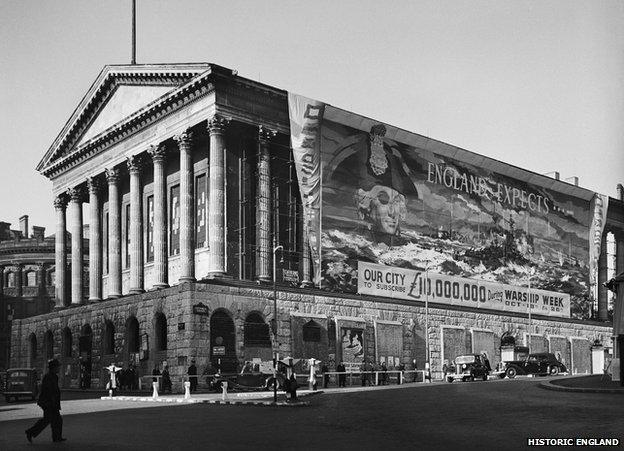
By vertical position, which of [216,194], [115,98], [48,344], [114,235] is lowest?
[48,344]

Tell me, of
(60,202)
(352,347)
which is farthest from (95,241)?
(352,347)

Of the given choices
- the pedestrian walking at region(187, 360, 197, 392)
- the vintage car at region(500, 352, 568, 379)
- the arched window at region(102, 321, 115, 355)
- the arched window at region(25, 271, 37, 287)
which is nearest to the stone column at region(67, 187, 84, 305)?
the arched window at region(102, 321, 115, 355)

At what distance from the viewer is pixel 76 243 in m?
66.6

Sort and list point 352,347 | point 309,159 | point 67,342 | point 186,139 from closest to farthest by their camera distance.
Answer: point 186,139, point 309,159, point 352,347, point 67,342

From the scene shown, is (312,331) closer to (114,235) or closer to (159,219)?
→ (159,219)

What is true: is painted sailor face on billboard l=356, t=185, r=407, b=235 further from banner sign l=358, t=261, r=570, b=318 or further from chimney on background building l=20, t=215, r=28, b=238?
chimney on background building l=20, t=215, r=28, b=238

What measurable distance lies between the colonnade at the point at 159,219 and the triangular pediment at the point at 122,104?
3.37m

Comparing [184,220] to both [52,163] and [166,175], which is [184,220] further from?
[52,163]

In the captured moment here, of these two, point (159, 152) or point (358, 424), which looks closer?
point (358, 424)

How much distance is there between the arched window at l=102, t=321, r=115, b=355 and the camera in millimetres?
57562

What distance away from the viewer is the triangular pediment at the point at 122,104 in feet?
188

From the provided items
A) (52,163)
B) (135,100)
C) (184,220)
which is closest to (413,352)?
(184,220)

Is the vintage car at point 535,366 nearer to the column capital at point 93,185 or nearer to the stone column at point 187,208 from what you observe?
the stone column at point 187,208

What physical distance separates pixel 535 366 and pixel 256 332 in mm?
18810
